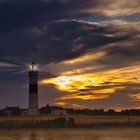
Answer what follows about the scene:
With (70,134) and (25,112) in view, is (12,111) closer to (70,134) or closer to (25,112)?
(25,112)

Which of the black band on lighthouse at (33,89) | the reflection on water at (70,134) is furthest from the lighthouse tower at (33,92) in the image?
the reflection on water at (70,134)

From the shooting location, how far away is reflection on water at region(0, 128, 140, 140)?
3628 centimetres

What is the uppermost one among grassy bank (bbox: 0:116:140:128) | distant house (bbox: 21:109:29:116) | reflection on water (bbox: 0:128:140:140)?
distant house (bbox: 21:109:29:116)

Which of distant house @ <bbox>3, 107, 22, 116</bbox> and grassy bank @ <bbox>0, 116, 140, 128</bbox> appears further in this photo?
distant house @ <bbox>3, 107, 22, 116</bbox>

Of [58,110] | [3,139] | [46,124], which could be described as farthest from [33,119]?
[58,110]

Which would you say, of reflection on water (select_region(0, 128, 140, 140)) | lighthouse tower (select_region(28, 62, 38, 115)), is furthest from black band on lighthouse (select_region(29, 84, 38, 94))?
reflection on water (select_region(0, 128, 140, 140))

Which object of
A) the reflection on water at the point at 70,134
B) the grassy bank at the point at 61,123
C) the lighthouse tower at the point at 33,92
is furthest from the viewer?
the lighthouse tower at the point at 33,92

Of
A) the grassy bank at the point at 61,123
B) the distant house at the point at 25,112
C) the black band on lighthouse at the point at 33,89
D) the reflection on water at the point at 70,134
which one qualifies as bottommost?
the reflection on water at the point at 70,134

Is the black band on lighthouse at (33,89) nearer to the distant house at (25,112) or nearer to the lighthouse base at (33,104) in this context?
the lighthouse base at (33,104)

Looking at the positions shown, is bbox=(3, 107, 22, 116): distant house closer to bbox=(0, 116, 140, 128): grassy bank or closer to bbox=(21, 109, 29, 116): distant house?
bbox=(21, 109, 29, 116): distant house

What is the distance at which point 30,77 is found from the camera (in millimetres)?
57719

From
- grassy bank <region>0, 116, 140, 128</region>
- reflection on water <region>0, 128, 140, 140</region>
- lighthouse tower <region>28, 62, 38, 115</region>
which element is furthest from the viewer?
lighthouse tower <region>28, 62, 38, 115</region>

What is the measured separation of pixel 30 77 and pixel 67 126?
57.7 feet

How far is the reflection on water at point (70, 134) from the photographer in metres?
36.3
